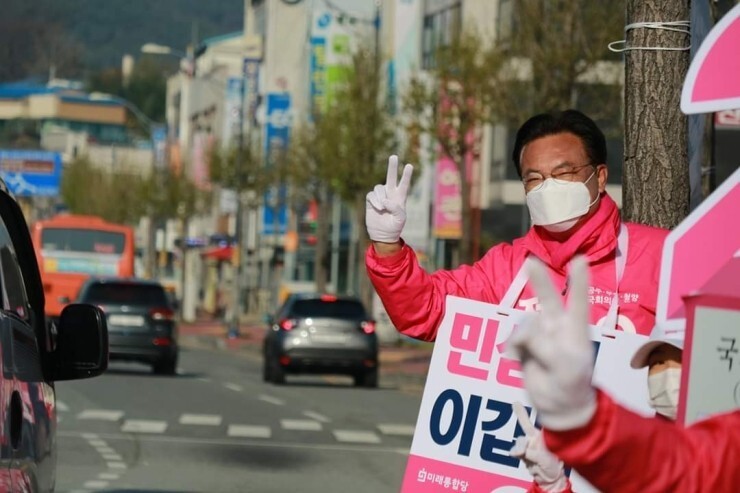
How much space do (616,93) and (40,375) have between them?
27125mm

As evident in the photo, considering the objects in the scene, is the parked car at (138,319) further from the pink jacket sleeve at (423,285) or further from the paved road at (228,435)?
the pink jacket sleeve at (423,285)

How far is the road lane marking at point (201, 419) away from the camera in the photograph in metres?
19.2

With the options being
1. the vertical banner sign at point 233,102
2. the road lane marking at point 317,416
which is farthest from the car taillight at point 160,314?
the vertical banner sign at point 233,102

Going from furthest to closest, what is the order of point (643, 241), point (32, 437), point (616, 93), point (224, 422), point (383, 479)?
1. point (616, 93)
2. point (224, 422)
3. point (383, 479)
4. point (32, 437)
5. point (643, 241)

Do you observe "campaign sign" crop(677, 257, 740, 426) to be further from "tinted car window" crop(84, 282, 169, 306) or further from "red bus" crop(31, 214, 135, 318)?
"red bus" crop(31, 214, 135, 318)

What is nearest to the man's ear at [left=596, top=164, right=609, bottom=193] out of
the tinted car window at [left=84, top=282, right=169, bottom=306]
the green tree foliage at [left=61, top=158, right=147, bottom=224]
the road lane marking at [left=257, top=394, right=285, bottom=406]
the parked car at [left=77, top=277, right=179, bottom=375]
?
the road lane marking at [left=257, top=394, right=285, bottom=406]

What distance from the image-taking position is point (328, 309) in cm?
2909

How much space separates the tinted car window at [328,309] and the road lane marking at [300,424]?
29.1 feet

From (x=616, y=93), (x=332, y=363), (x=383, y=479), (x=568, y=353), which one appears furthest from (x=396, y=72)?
(x=568, y=353)

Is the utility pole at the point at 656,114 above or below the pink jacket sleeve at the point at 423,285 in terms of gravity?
above

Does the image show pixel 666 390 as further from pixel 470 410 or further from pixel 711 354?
pixel 470 410

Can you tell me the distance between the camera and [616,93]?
3198 centimetres

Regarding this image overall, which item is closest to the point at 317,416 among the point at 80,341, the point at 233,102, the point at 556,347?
the point at 80,341

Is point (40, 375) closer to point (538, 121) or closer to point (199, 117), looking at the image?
point (538, 121)
